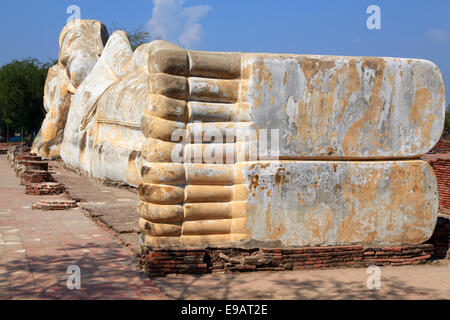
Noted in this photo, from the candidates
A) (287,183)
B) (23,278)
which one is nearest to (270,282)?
(287,183)

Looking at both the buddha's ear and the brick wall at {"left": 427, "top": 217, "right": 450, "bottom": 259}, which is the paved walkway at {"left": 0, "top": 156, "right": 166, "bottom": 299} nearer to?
the brick wall at {"left": 427, "top": 217, "right": 450, "bottom": 259}

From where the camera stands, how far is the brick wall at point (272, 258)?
510 cm

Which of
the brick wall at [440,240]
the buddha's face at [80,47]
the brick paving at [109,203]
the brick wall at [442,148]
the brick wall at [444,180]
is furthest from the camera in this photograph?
the brick wall at [442,148]

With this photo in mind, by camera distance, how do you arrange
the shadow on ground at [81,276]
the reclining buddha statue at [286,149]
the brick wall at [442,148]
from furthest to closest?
1. the brick wall at [442,148]
2. the reclining buddha statue at [286,149]
3. the shadow on ground at [81,276]

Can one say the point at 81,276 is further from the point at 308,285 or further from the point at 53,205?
the point at 53,205

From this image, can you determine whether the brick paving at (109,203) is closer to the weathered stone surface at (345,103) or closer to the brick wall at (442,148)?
the weathered stone surface at (345,103)

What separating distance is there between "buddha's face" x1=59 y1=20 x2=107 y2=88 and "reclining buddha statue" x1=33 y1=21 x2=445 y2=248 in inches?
526

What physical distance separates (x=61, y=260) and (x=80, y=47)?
14.1 m

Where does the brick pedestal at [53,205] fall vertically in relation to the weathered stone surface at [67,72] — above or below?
below

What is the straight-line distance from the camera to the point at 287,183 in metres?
5.45

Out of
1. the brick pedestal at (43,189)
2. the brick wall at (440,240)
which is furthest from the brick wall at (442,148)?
the brick wall at (440,240)

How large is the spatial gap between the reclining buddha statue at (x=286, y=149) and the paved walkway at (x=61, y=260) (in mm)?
608

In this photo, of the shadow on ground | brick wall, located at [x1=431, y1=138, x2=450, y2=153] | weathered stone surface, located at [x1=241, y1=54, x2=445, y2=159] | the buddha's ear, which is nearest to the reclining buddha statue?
weathered stone surface, located at [x1=241, y1=54, x2=445, y2=159]

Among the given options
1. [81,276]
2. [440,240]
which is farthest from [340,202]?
[81,276]
